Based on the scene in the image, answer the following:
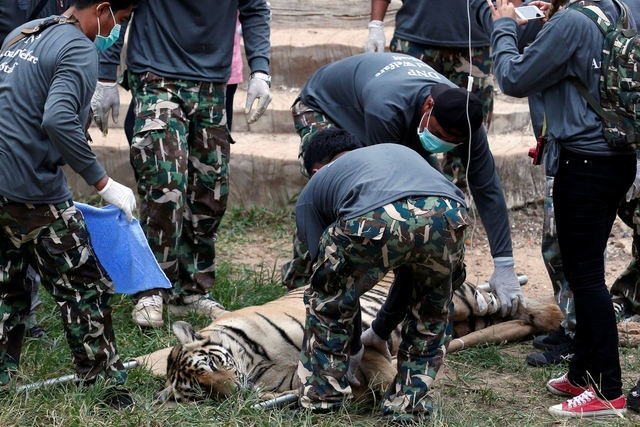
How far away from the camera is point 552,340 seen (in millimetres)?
5105

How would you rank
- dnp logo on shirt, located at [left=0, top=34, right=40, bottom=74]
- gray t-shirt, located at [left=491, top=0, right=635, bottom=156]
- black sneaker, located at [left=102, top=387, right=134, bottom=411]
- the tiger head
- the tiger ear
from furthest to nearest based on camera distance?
the tiger ear
the tiger head
black sneaker, located at [left=102, top=387, right=134, bottom=411]
gray t-shirt, located at [left=491, top=0, right=635, bottom=156]
dnp logo on shirt, located at [left=0, top=34, right=40, bottom=74]

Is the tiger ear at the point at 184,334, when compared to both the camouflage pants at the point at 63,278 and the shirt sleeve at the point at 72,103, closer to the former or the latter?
the camouflage pants at the point at 63,278

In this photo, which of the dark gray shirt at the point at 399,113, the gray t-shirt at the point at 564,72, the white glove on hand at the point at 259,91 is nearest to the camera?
the gray t-shirt at the point at 564,72

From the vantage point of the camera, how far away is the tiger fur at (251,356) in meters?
4.37

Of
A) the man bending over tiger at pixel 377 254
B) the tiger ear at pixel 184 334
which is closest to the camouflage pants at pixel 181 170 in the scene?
the tiger ear at pixel 184 334

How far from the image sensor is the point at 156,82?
17.4 ft

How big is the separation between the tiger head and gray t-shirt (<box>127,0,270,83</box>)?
4.91 ft

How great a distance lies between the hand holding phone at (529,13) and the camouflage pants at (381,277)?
3.32 ft

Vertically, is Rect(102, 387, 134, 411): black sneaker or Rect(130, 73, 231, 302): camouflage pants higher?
Rect(130, 73, 231, 302): camouflage pants

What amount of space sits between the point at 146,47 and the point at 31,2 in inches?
24.6

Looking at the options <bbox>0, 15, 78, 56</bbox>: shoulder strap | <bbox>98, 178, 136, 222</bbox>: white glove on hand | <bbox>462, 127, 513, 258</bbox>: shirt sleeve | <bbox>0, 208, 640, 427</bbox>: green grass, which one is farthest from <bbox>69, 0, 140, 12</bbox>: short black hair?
<bbox>462, 127, 513, 258</bbox>: shirt sleeve

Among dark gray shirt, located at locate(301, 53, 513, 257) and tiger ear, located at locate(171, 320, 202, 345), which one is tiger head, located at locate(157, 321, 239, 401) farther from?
dark gray shirt, located at locate(301, 53, 513, 257)

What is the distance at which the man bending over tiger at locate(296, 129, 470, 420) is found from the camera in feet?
12.4

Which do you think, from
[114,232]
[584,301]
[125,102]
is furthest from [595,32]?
[125,102]
